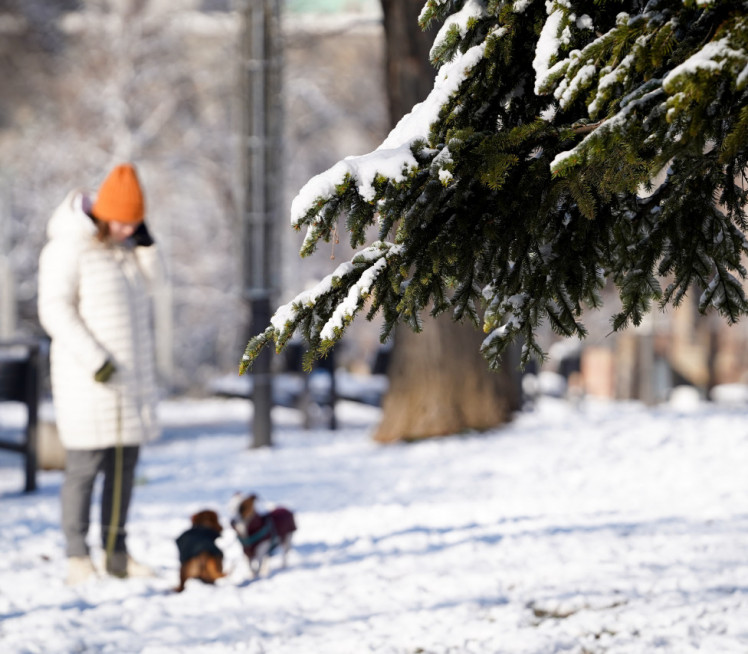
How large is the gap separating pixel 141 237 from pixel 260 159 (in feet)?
16.8

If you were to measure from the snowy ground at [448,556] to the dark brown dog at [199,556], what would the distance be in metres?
0.08

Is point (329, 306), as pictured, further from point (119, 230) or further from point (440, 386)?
point (440, 386)

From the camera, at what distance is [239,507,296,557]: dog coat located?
4582mm

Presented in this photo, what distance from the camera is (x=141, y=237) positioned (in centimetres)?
490

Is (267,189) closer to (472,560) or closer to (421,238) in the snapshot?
(472,560)

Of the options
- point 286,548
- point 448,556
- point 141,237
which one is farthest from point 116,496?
point 448,556

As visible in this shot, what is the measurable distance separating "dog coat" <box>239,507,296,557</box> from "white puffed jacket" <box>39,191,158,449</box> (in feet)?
2.12

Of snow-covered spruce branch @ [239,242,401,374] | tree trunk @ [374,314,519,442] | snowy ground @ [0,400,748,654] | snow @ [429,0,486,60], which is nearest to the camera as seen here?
snow-covered spruce branch @ [239,242,401,374]

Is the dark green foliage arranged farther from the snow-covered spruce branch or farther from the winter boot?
the winter boot

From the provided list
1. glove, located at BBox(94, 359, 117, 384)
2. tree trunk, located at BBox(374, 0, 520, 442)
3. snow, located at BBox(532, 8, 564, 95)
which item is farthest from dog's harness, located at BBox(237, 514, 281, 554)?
tree trunk, located at BBox(374, 0, 520, 442)

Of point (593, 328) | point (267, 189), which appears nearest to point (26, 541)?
point (267, 189)

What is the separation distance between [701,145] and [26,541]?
4.31m

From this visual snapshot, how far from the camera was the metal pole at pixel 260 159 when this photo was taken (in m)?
9.80

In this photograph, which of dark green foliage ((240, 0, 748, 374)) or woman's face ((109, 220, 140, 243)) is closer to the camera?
dark green foliage ((240, 0, 748, 374))
